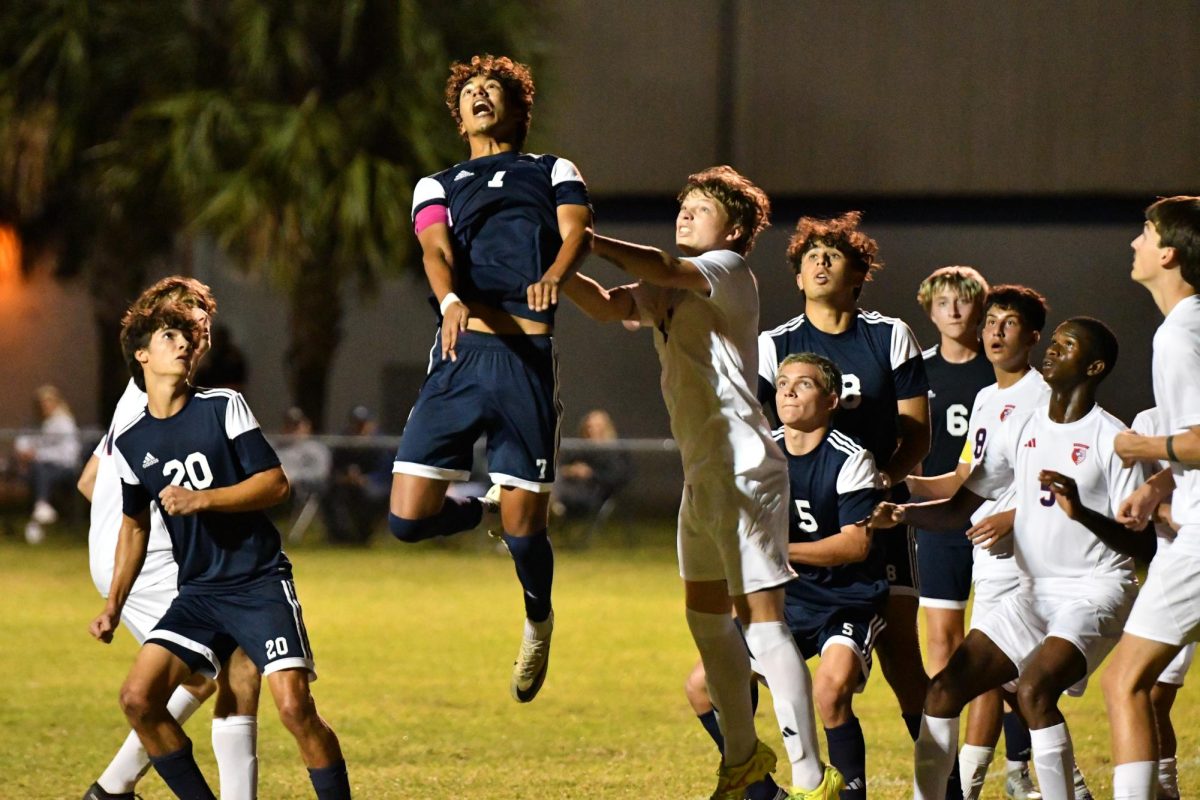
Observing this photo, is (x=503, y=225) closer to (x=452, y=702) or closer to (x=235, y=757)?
(x=235, y=757)

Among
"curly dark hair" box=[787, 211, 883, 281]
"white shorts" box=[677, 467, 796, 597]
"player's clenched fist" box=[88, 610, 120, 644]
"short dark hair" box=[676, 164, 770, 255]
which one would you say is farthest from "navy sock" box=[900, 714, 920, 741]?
"player's clenched fist" box=[88, 610, 120, 644]

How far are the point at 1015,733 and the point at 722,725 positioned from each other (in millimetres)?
1774

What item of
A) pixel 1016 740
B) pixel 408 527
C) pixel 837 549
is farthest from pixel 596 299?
pixel 1016 740

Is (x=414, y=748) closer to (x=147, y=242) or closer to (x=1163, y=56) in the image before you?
(x=147, y=242)

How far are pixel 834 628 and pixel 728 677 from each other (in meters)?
0.50

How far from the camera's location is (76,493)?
18.3 meters

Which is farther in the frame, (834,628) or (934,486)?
(934,486)

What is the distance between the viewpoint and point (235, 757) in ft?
18.0

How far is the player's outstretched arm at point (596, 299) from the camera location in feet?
17.3

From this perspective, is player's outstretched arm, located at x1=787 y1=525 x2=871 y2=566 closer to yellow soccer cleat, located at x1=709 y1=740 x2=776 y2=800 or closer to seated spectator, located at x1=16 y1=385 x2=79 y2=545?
yellow soccer cleat, located at x1=709 y1=740 x2=776 y2=800

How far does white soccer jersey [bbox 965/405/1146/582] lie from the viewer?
5.44 meters

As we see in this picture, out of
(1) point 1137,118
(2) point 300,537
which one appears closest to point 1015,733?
Result: (2) point 300,537

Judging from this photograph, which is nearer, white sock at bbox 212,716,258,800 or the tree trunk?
white sock at bbox 212,716,258,800

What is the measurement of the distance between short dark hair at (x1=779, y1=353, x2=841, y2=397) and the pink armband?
1.33m
